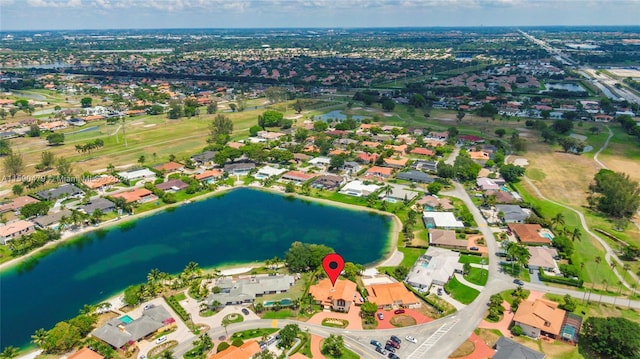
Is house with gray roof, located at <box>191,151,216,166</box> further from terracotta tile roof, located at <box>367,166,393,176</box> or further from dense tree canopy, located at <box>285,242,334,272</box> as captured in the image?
dense tree canopy, located at <box>285,242,334,272</box>

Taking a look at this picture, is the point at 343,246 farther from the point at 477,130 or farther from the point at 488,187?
the point at 477,130

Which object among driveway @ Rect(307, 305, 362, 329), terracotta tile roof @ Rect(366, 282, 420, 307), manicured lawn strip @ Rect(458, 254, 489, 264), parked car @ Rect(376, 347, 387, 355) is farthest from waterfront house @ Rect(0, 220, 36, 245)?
manicured lawn strip @ Rect(458, 254, 489, 264)

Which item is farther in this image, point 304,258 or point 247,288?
point 304,258

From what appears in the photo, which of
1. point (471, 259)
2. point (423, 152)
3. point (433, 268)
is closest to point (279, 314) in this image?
point (433, 268)

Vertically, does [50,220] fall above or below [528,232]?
above

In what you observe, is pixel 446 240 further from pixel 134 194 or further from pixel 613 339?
pixel 134 194

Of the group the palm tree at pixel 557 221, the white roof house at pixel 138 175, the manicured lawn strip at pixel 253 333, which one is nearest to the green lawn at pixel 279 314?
the manicured lawn strip at pixel 253 333

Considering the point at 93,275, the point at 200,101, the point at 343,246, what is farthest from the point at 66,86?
the point at 343,246

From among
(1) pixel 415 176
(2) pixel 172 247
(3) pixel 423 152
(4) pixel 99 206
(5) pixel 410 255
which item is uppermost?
(4) pixel 99 206
